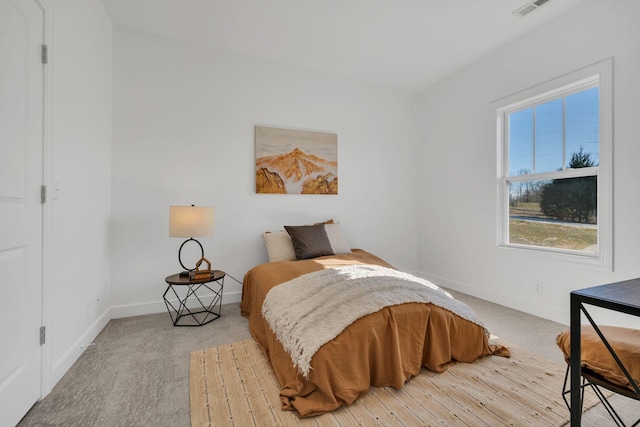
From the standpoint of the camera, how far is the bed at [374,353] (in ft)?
5.18

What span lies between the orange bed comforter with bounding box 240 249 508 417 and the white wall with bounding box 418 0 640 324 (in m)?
1.26

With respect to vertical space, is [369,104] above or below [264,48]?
below

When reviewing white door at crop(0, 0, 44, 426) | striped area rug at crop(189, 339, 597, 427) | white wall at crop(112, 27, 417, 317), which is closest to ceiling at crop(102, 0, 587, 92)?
white wall at crop(112, 27, 417, 317)

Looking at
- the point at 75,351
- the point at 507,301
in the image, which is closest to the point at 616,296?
the point at 507,301

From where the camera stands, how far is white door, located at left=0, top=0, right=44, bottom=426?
136 cm

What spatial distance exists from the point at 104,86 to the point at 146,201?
44.1 inches

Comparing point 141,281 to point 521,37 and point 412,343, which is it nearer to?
point 412,343

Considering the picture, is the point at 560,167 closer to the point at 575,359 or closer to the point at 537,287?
the point at 537,287

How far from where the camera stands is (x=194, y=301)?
125 inches

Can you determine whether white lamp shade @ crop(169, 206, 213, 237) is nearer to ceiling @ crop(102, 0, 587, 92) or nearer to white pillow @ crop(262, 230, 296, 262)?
white pillow @ crop(262, 230, 296, 262)

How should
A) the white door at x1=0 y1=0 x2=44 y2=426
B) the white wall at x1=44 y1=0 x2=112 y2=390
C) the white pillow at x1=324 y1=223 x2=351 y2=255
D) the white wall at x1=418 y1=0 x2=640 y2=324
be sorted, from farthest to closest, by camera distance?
1. the white pillow at x1=324 y1=223 x2=351 y2=255
2. the white wall at x1=418 y1=0 x2=640 y2=324
3. the white wall at x1=44 y1=0 x2=112 y2=390
4. the white door at x1=0 y1=0 x2=44 y2=426

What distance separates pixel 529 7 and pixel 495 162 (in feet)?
4.86

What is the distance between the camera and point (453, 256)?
12.8 feet

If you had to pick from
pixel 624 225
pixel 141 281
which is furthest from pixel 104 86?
pixel 624 225
